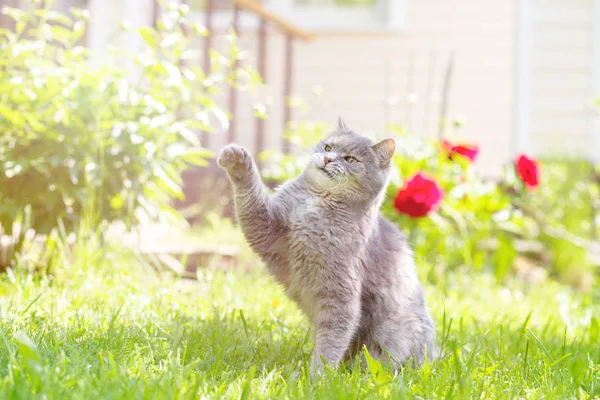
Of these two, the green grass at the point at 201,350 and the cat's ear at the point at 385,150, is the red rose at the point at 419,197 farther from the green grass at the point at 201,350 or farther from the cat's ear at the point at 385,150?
the cat's ear at the point at 385,150

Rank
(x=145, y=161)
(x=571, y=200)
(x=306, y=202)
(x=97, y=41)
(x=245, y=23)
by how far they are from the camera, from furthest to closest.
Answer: (x=245, y=23) < (x=571, y=200) < (x=97, y=41) < (x=145, y=161) < (x=306, y=202)

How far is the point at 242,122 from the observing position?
702 cm

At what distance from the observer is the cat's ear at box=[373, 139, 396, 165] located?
2.15 meters

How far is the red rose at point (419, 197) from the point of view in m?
3.69

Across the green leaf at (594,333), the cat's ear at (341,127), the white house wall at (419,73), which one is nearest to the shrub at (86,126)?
the cat's ear at (341,127)

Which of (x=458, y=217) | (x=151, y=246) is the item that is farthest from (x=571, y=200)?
(x=151, y=246)

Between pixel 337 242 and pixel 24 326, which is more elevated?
pixel 337 242

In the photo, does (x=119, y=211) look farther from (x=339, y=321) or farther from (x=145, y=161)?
(x=339, y=321)

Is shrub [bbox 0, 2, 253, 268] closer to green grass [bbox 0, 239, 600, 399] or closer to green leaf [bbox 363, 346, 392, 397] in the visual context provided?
green grass [bbox 0, 239, 600, 399]

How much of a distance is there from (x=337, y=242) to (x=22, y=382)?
0.99m

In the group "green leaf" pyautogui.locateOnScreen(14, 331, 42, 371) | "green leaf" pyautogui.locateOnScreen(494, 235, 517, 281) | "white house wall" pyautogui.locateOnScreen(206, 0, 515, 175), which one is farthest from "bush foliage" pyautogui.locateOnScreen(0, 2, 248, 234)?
"white house wall" pyautogui.locateOnScreen(206, 0, 515, 175)

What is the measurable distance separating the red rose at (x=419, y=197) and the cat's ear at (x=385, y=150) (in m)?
1.58

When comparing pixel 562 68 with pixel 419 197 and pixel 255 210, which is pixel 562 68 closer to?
pixel 419 197

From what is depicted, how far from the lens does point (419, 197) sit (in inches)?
145
